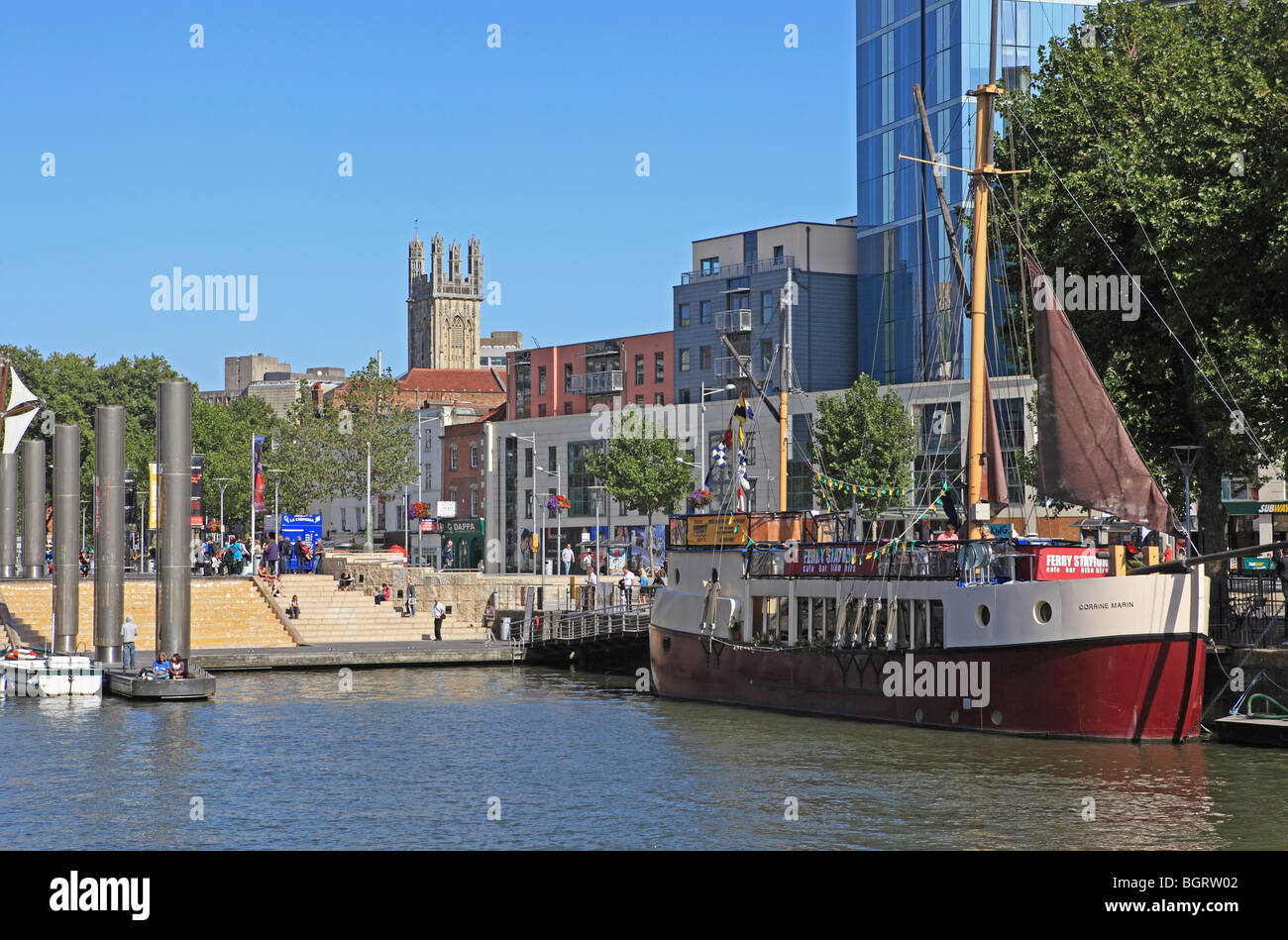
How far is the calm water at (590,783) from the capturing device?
1016 inches

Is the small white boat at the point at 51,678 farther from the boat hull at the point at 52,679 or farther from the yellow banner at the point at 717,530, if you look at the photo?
the yellow banner at the point at 717,530

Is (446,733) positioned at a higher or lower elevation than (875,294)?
lower

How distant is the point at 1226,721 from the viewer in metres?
34.6

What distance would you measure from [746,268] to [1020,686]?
2722 inches

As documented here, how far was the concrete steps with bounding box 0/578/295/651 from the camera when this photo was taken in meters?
62.9

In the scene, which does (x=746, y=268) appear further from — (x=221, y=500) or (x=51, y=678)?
(x=51, y=678)

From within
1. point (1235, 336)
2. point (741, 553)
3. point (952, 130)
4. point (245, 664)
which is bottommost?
point (245, 664)

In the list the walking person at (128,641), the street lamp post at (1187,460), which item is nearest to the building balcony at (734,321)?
the walking person at (128,641)

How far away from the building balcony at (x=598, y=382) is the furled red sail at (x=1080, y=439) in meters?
75.8

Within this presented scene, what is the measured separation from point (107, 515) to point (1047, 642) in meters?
31.4

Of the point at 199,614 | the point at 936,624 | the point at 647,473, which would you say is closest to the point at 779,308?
the point at 647,473

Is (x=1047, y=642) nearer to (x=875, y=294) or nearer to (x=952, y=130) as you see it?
(x=952, y=130)

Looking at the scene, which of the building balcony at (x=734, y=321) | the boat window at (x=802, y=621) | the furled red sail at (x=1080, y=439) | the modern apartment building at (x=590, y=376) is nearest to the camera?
the furled red sail at (x=1080, y=439)
